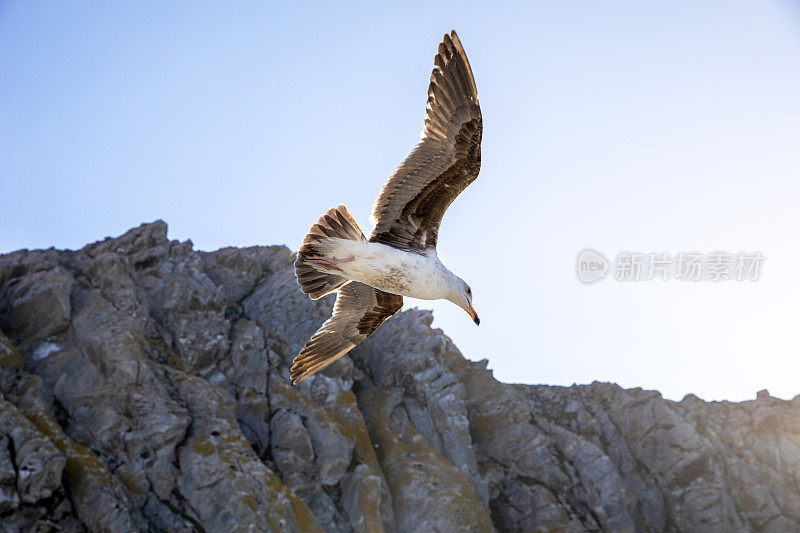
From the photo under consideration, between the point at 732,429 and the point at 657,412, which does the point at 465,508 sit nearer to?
the point at 657,412

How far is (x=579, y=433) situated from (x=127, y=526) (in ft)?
93.5

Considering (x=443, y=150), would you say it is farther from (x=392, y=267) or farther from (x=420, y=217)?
(x=392, y=267)

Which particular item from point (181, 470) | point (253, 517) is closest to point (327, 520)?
point (253, 517)

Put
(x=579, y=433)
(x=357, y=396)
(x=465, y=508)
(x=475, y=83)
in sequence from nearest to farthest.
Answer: (x=475, y=83) → (x=465, y=508) → (x=357, y=396) → (x=579, y=433)

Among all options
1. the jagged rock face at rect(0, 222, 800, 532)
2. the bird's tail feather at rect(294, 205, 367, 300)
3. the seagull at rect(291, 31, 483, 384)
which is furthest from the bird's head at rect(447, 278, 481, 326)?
the jagged rock face at rect(0, 222, 800, 532)

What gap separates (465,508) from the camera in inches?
1377

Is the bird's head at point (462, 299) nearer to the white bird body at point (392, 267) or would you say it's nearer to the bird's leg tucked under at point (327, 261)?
the white bird body at point (392, 267)

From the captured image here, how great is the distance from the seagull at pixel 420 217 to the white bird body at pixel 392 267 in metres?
0.01

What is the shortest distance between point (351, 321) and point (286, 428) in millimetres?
23038

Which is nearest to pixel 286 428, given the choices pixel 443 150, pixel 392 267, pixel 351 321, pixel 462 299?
pixel 351 321

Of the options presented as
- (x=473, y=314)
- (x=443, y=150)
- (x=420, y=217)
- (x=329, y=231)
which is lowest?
(x=473, y=314)

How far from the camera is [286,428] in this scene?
1369 inches

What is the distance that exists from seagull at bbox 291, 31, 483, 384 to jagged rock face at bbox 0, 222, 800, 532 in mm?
19593

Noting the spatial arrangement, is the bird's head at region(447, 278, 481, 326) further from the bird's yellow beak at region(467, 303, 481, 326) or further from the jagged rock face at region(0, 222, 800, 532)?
the jagged rock face at region(0, 222, 800, 532)
